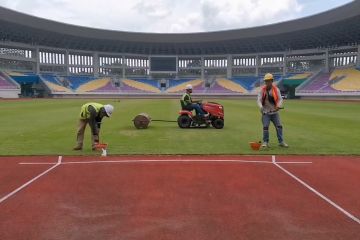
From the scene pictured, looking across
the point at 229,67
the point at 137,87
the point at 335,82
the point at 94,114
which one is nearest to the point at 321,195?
the point at 94,114

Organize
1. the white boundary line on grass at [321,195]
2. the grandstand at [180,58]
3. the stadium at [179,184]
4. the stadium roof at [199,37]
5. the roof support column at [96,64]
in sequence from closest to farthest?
the stadium at [179,184]
the white boundary line on grass at [321,195]
the stadium roof at [199,37]
the grandstand at [180,58]
the roof support column at [96,64]

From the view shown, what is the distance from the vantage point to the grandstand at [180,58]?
7688 cm

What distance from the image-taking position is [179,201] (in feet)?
22.1

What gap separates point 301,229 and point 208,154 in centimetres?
615

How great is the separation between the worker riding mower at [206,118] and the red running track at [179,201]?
24.6 feet

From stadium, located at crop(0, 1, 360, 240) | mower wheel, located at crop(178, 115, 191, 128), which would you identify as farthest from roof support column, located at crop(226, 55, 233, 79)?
stadium, located at crop(0, 1, 360, 240)

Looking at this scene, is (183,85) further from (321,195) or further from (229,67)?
(321,195)

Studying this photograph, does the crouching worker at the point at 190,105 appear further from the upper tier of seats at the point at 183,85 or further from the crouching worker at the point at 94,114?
the upper tier of seats at the point at 183,85

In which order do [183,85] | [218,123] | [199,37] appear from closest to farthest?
[218,123] → [199,37] → [183,85]

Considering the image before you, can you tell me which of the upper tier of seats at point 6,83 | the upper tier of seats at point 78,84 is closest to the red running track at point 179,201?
the upper tier of seats at point 6,83

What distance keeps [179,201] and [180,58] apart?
338ft

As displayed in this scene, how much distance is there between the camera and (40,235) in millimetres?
5156

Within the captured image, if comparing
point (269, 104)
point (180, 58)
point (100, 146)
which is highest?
point (180, 58)

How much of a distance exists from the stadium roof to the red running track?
204 ft
